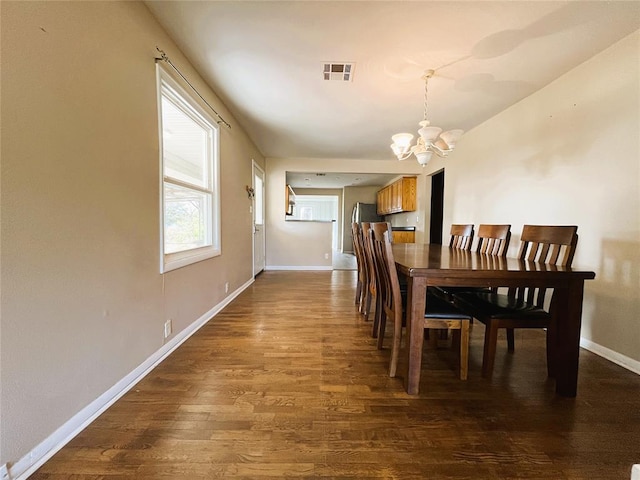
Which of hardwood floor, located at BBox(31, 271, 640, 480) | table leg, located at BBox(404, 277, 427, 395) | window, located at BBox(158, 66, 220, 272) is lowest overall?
hardwood floor, located at BBox(31, 271, 640, 480)

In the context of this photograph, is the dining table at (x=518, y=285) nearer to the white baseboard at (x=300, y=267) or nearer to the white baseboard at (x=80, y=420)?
the white baseboard at (x=80, y=420)

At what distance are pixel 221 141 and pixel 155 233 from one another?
162cm

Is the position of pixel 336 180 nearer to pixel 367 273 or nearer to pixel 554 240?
pixel 367 273

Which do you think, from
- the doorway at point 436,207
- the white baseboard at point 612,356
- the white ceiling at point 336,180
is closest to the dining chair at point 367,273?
the white baseboard at point 612,356

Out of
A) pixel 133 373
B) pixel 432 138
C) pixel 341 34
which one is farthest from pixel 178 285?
pixel 432 138

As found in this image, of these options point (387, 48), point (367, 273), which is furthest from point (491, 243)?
point (387, 48)

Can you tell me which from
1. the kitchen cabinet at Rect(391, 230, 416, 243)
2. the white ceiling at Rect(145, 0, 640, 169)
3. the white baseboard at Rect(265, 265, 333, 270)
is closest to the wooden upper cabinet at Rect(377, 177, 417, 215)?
the kitchen cabinet at Rect(391, 230, 416, 243)

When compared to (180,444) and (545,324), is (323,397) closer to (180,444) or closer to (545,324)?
(180,444)

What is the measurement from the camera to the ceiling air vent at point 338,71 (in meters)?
2.30

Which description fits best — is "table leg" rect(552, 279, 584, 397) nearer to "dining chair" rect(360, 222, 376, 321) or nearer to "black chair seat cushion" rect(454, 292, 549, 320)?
"black chair seat cushion" rect(454, 292, 549, 320)

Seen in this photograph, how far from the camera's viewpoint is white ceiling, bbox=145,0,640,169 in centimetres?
171

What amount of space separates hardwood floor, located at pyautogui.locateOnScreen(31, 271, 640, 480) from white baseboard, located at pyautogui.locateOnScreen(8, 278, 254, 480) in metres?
0.03

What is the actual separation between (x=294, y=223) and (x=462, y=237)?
3.62m

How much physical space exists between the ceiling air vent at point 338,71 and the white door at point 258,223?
259 cm
